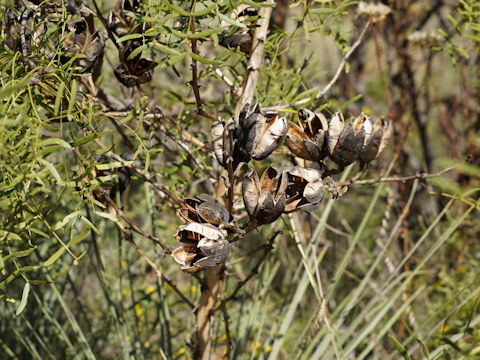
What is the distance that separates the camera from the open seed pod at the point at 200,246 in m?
0.42

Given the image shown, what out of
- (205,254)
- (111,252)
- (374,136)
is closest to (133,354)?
(205,254)

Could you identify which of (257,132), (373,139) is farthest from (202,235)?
(373,139)

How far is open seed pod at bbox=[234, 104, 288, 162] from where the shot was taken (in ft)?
1.39

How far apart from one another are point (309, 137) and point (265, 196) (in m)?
0.12

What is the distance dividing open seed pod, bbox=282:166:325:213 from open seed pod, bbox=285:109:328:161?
0.16 ft

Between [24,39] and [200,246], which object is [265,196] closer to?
[200,246]

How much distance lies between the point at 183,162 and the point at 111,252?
0.93 m

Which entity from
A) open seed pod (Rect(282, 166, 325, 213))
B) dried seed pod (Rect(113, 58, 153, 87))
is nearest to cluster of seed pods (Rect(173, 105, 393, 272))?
open seed pod (Rect(282, 166, 325, 213))

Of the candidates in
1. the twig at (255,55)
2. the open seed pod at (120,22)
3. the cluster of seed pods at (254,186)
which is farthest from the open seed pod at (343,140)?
the open seed pod at (120,22)

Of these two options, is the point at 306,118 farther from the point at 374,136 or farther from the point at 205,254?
the point at 205,254

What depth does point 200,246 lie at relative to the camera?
414 millimetres

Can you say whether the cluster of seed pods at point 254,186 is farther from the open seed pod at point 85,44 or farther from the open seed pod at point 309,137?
the open seed pod at point 85,44

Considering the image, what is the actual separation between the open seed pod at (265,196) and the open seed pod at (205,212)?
3 cm

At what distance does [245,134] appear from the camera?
43 cm
